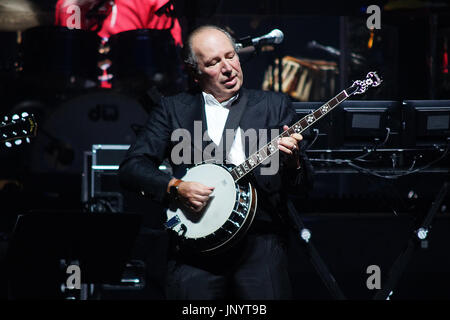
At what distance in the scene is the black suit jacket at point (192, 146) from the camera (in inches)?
103

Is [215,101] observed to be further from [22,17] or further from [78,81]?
[22,17]

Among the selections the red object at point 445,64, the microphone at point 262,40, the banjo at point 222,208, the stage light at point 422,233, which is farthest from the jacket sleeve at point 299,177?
the red object at point 445,64

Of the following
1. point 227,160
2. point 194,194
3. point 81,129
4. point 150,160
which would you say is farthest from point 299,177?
point 81,129

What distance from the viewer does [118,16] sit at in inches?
226

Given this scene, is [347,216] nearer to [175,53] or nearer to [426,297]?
[426,297]

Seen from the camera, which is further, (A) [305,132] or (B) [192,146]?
(A) [305,132]

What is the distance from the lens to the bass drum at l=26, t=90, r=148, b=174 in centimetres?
599

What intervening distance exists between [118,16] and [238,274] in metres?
3.85

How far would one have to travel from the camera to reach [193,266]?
2.52 m

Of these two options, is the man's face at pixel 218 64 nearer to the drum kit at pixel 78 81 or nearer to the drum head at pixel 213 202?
the drum head at pixel 213 202

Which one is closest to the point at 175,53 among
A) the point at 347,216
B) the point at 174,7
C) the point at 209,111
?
the point at 174,7

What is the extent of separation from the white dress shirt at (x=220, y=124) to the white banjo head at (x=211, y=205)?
103mm

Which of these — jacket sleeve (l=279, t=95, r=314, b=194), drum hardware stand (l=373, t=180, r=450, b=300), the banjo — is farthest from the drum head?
drum hardware stand (l=373, t=180, r=450, b=300)

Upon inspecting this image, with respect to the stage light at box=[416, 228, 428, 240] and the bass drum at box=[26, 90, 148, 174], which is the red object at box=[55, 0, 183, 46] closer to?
the bass drum at box=[26, 90, 148, 174]
